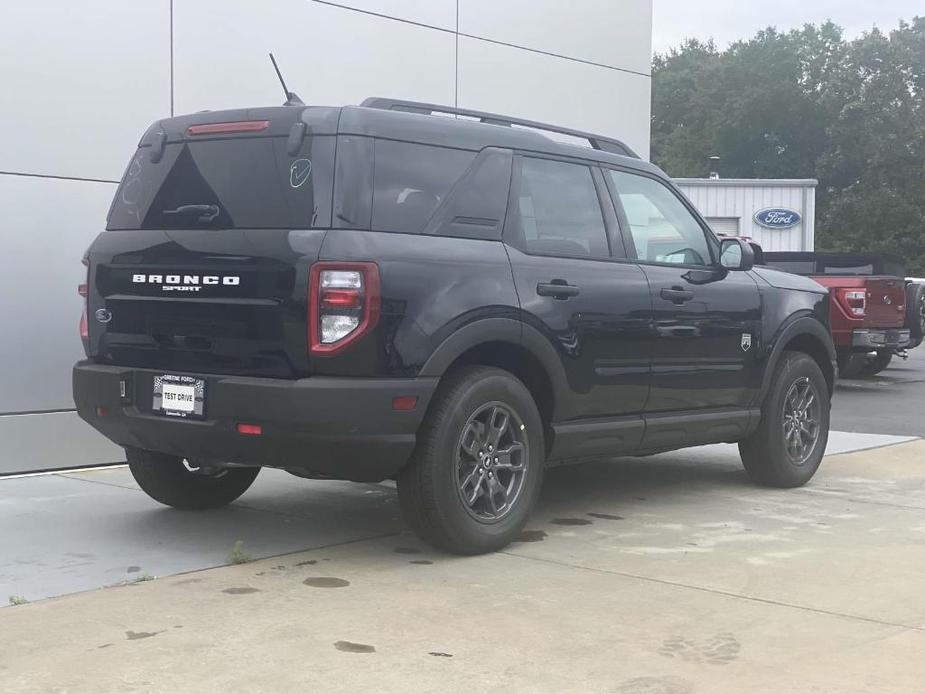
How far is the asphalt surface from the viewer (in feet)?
38.3

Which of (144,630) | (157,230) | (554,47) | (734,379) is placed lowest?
(144,630)

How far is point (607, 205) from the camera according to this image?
6.52m

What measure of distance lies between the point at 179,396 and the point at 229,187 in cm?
96

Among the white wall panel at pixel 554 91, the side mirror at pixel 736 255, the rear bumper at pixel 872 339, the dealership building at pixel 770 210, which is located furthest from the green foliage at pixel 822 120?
the side mirror at pixel 736 255

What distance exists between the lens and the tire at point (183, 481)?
251 inches

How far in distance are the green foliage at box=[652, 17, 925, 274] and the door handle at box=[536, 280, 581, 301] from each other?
174 ft

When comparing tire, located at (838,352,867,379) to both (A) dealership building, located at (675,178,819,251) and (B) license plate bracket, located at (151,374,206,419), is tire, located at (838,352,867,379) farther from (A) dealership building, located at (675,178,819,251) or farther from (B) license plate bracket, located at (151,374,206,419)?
(A) dealership building, located at (675,178,819,251)

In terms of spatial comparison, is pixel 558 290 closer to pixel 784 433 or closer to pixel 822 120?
pixel 784 433

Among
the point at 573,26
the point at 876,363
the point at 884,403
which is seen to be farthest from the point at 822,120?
the point at 573,26

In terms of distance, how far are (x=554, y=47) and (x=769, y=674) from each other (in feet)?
28.5

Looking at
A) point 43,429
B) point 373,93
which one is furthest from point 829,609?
point 373,93

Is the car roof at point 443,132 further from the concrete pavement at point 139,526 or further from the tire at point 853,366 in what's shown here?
the tire at point 853,366

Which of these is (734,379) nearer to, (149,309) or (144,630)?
(149,309)

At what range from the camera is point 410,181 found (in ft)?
18.1
